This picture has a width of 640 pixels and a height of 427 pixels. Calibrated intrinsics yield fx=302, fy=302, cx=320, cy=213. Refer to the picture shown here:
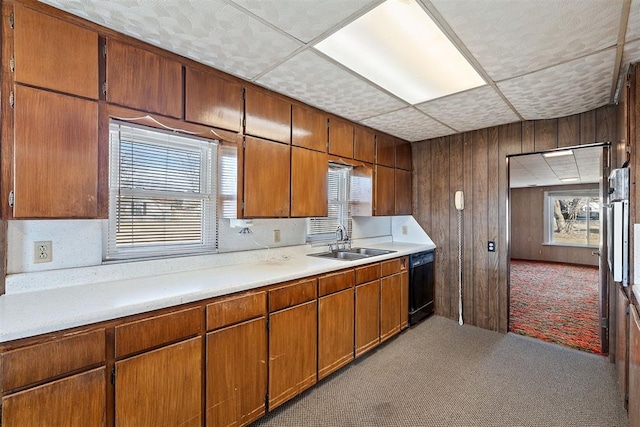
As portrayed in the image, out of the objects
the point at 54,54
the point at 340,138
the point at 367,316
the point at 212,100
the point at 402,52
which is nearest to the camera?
the point at 54,54

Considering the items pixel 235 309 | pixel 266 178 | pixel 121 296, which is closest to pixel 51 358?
pixel 121 296

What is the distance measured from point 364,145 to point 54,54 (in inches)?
108

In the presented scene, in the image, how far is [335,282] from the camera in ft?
8.54

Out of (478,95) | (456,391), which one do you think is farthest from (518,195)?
(456,391)

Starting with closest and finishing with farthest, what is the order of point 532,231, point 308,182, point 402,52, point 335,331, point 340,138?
point 402,52 → point 335,331 → point 308,182 → point 340,138 → point 532,231

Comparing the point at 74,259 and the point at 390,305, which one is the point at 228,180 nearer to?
the point at 74,259

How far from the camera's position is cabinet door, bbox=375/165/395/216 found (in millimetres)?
3742

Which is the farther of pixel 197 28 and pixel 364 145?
pixel 364 145

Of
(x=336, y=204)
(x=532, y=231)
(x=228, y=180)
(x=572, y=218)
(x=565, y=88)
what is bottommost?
(x=532, y=231)

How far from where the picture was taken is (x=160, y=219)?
2258mm

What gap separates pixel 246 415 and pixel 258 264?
3.55ft

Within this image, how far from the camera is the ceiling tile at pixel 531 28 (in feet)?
4.96

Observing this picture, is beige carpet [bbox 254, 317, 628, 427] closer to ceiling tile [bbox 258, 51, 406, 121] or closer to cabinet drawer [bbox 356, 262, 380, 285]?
cabinet drawer [bbox 356, 262, 380, 285]

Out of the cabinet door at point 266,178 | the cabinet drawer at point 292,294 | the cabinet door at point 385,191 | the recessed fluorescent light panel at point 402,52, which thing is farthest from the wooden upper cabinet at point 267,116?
the cabinet door at point 385,191
